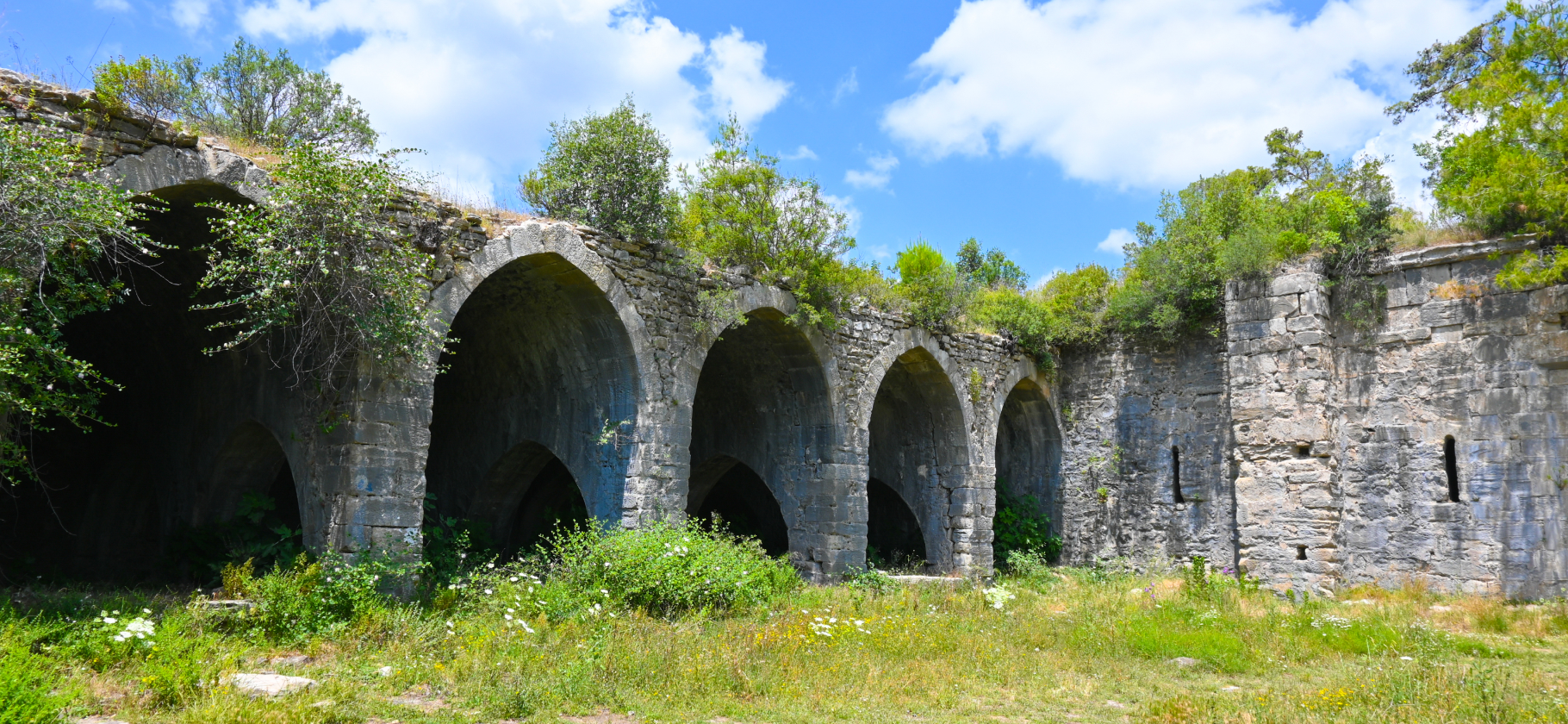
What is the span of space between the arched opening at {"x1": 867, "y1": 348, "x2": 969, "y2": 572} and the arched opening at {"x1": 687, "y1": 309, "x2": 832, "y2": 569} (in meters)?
1.76

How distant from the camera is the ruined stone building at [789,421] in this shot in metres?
8.19

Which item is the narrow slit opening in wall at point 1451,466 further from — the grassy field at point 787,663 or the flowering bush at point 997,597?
the flowering bush at point 997,597

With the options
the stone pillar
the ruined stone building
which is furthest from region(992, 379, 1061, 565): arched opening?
the stone pillar

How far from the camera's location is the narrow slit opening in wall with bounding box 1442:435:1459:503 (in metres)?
9.83

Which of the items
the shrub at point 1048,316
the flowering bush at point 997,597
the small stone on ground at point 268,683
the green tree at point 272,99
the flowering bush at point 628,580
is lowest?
the flowering bush at point 997,597

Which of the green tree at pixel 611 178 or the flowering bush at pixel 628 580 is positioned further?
the green tree at pixel 611 178

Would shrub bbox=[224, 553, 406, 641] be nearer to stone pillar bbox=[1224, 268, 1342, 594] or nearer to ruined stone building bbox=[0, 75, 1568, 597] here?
ruined stone building bbox=[0, 75, 1568, 597]

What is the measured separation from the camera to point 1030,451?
48.7 feet

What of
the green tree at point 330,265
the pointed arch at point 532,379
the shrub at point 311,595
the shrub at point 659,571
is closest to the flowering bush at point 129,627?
the shrub at point 311,595

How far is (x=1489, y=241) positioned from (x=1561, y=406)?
5.74ft

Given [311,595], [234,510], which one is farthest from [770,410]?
[311,595]

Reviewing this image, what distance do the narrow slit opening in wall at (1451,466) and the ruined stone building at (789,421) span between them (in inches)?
1.0

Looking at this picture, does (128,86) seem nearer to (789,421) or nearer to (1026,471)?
(789,421)

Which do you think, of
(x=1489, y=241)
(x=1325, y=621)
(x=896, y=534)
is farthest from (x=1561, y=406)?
(x=896, y=534)
